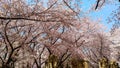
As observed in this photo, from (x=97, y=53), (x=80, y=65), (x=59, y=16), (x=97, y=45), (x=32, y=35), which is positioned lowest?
(x=97, y=53)

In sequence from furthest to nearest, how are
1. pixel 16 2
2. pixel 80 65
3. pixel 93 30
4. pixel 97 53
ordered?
pixel 97 53
pixel 93 30
pixel 80 65
pixel 16 2

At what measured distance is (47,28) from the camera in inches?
766

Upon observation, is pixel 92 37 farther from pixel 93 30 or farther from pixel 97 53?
pixel 97 53

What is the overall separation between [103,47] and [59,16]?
19.9m

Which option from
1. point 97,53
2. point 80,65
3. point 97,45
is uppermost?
point 80,65

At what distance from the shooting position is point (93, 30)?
26.9 metres

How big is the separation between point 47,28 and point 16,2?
231 inches

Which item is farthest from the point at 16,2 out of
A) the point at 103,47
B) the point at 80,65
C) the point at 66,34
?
the point at 103,47

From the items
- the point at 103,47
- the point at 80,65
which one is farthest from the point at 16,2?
the point at 103,47

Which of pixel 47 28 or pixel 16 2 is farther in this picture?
pixel 47 28

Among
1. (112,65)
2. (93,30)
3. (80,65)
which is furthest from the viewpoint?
(93,30)

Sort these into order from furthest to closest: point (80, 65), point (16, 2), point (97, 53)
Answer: point (97, 53) → point (80, 65) → point (16, 2)

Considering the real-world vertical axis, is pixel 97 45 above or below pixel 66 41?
below

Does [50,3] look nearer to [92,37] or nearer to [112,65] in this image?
[112,65]
